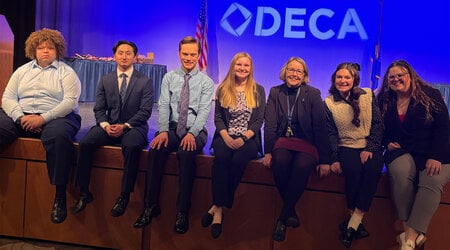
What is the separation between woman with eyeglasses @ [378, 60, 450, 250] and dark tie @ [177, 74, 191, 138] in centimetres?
119

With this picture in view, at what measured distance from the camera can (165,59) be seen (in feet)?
25.7

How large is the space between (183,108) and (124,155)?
0.47 metres

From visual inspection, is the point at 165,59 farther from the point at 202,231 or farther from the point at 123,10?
the point at 202,231

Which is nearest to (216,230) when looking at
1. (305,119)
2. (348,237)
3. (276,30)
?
(348,237)

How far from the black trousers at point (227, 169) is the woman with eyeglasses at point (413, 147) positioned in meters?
0.82

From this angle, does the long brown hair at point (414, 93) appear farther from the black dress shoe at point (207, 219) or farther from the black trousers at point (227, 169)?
the black dress shoe at point (207, 219)

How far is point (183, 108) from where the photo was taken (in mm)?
2842

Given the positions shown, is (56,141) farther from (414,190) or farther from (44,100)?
(414,190)

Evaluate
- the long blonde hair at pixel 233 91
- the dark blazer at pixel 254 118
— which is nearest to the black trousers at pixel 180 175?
the dark blazer at pixel 254 118

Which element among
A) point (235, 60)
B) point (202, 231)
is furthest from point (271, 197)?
point (235, 60)

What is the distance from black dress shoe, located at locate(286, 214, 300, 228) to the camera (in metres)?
2.46

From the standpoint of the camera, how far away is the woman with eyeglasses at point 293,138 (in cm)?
250

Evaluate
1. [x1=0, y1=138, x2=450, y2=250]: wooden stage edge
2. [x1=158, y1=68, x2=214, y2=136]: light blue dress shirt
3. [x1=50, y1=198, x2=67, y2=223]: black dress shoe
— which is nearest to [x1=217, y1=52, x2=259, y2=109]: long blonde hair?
[x1=158, y1=68, x2=214, y2=136]: light blue dress shirt

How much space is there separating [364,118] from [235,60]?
2.80 feet
